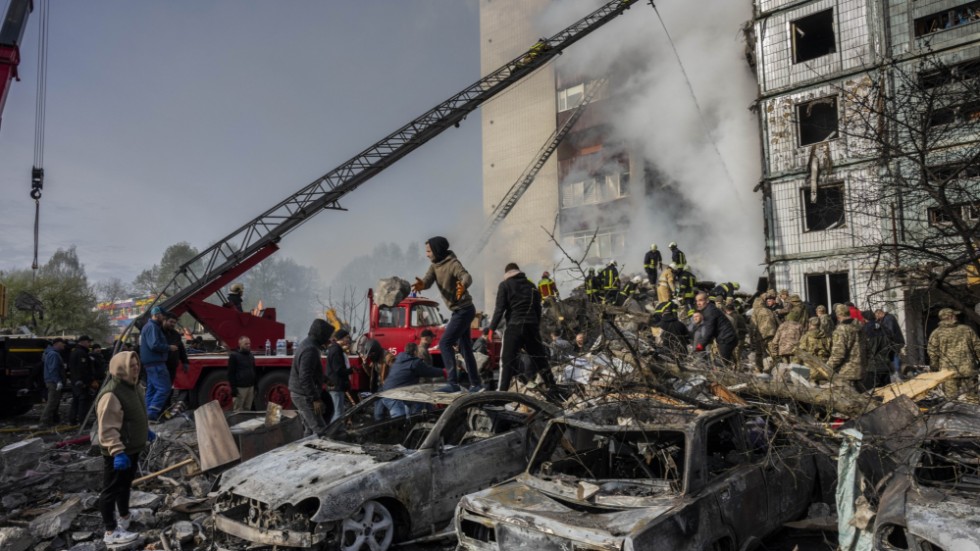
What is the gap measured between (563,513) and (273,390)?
8493 millimetres

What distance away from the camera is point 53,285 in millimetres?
35562

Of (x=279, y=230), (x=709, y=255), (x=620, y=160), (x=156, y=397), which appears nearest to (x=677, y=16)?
(x=620, y=160)

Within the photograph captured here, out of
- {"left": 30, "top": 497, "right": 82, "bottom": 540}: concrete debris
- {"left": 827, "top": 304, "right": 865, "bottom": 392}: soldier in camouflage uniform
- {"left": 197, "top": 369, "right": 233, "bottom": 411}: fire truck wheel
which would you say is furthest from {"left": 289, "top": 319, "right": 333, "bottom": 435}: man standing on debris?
{"left": 827, "top": 304, "right": 865, "bottom": 392}: soldier in camouflage uniform

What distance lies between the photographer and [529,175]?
32125mm

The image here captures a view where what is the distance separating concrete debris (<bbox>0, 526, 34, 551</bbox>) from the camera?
535cm

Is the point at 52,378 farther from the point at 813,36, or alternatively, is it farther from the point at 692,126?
the point at 692,126

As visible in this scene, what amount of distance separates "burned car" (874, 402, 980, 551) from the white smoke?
56.3ft

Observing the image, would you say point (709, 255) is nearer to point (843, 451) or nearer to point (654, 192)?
point (654, 192)

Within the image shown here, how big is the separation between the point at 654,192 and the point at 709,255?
5.89m

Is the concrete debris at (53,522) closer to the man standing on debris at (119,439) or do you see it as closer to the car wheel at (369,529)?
the man standing on debris at (119,439)

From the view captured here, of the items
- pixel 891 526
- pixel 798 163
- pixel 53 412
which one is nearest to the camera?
pixel 891 526

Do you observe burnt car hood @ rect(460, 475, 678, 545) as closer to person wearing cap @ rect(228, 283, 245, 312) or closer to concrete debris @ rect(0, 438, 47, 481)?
concrete debris @ rect(0, 438, 47, 481)

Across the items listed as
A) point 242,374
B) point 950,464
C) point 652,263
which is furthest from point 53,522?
point 652,263

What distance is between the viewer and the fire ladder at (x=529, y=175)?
100.0 feet
